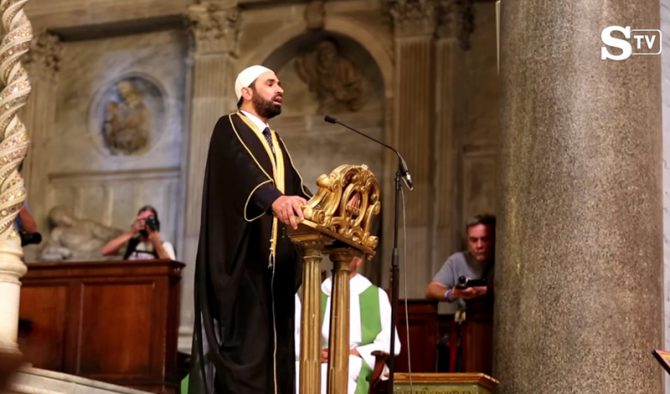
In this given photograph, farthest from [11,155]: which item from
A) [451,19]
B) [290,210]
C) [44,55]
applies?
[44,55]

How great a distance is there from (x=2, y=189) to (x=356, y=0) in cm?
748

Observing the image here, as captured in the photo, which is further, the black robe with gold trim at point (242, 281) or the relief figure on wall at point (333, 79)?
the relief figure on wall at point (333, 79)

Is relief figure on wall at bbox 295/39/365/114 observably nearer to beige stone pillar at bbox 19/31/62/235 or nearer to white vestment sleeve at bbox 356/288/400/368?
beige stone pillar at bbox 19/31/62/235

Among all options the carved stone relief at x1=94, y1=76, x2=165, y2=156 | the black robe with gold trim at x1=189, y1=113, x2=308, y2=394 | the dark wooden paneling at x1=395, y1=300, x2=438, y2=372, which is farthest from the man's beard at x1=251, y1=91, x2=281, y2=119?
the carved stone relief at x1=94, y1=76, x2=165, y2=156

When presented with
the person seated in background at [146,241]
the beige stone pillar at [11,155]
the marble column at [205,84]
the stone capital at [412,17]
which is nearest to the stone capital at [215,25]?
the marble column at [205,84]

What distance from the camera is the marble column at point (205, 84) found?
13500 millimetres

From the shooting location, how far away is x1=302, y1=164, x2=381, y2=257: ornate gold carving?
557cm

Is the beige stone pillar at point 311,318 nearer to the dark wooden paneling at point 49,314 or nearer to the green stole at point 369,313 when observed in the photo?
the green stole at point 369,313

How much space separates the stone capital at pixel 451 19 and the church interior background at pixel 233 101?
1cm

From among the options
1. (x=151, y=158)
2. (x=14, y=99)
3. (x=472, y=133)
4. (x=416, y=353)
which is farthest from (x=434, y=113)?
(x=14, y=99)

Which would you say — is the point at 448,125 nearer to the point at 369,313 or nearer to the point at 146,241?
the point at 146,241

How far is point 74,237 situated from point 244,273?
8.43 m

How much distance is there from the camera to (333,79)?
1389cm

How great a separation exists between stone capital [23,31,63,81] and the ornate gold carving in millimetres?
9659
